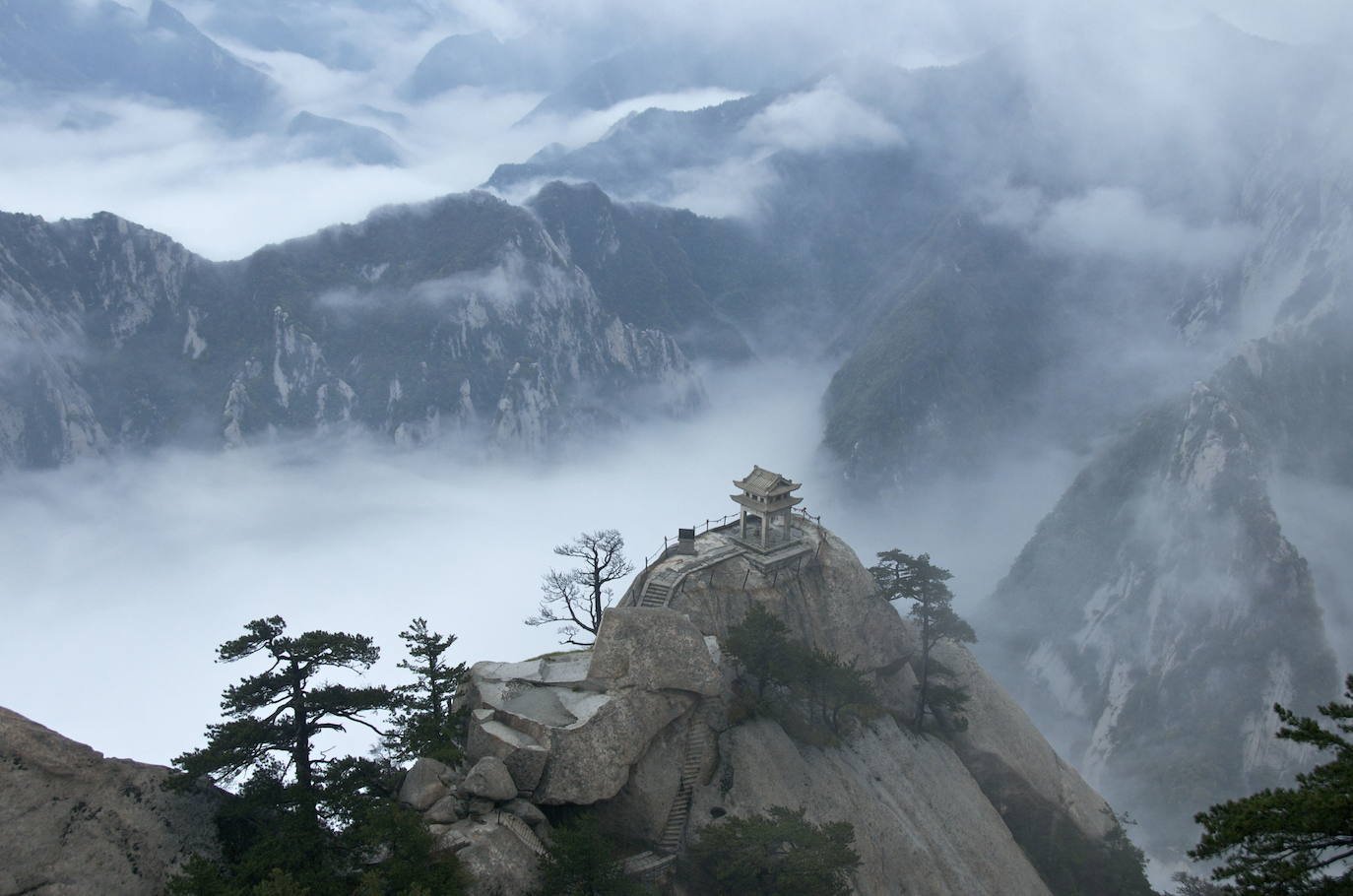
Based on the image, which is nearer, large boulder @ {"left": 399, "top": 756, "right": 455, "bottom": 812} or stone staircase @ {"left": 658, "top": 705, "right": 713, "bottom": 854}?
large boulder @ {"left": 399, "top": 756, "right": 455, "bottom": 812}

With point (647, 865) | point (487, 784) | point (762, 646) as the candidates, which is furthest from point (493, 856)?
point (762, 646)

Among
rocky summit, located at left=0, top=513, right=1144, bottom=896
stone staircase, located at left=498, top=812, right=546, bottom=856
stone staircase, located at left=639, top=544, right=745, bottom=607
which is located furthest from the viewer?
stone staircase, located at left=639, top=544, right=745, bottom=607

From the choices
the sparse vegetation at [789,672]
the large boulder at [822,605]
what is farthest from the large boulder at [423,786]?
the large boulder at [822,605]

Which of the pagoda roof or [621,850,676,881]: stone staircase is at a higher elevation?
the pagoda roof

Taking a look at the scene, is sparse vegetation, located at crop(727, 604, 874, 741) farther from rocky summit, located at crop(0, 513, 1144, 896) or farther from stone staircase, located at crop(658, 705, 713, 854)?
stone staircase, located at crop(658, 705, 713, 854)

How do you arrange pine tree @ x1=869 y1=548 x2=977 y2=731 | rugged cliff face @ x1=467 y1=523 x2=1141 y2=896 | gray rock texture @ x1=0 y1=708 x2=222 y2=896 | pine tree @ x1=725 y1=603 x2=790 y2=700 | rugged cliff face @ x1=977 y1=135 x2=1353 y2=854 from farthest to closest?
rugged cliff face @ x1=977 y1=135 x2=1353 y2=854, pine tree @ x1=869 y1=548 x2=977 y2=731, pine tree @ x1=725 y1=603 x2=790 y2=700, rugged cliff face @ x1=467 y1=523 x2=1141 y2=896, gray rock texture @ x1=0 y1=708 x2=222 y2=896

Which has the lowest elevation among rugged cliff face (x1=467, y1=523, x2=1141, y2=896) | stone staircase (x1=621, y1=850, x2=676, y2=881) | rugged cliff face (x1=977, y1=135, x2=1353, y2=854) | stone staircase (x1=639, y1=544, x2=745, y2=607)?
stone staircase (x1=621, y1=850, x2=676, y2=881)

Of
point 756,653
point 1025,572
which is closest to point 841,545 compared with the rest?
point 756,653

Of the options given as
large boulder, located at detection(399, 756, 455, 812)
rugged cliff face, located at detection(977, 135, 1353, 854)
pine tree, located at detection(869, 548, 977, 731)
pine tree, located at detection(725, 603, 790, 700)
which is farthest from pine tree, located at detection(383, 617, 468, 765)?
rugged cliff face, located at detection(977, 135, 1353, 854)
